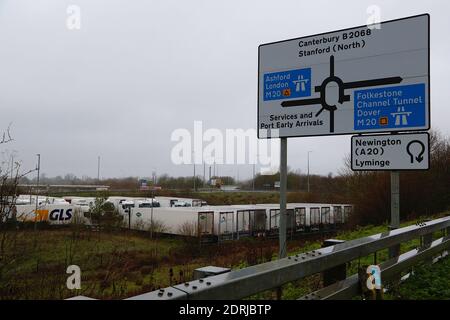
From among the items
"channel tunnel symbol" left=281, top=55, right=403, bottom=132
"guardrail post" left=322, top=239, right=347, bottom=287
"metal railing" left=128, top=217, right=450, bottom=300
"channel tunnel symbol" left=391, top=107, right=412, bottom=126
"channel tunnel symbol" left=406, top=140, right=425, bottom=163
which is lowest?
"guardrail post" left=322, top=239, right=347, bottom=287

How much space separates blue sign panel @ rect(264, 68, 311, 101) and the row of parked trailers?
2312 centimetres

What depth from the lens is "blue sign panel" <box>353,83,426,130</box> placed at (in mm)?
5090

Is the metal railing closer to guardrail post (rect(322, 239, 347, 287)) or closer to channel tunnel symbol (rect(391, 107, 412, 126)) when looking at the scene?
guardrail post (rect(322, 239, 347, 287))

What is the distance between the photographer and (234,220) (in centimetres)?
3203

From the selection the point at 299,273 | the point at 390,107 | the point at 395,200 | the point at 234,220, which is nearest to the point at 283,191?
the point at 395,200

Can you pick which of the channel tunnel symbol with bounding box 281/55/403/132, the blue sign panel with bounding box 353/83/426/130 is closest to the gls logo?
the channel tunnel symbol with bounding box 281/55/403/132

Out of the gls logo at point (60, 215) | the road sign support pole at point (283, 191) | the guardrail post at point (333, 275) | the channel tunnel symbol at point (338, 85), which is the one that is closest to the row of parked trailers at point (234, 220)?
the gls logo at point (60, 215)

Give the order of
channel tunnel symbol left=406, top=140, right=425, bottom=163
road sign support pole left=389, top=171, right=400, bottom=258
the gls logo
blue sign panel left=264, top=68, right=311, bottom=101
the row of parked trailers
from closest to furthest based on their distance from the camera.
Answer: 1. channel tunnel symbol left=406, top=140, right=425, bottom=163
2. road sign support pole left=389, top=171, right=400, bottom=258
3. blue sign panel left=264, top=68, right=311, bottom=101
4. the row of parked trailers
5. the gls logo

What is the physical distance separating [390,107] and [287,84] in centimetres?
142

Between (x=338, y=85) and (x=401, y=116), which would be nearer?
(x=401, y=116)

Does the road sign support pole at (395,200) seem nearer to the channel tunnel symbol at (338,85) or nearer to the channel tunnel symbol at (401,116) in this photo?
the channel tunnel symbol at (401,116)

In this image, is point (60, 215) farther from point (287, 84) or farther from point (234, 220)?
point (287, 84)

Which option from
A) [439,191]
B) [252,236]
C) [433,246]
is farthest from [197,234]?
[433,246]

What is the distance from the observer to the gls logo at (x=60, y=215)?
35000 millimetres
